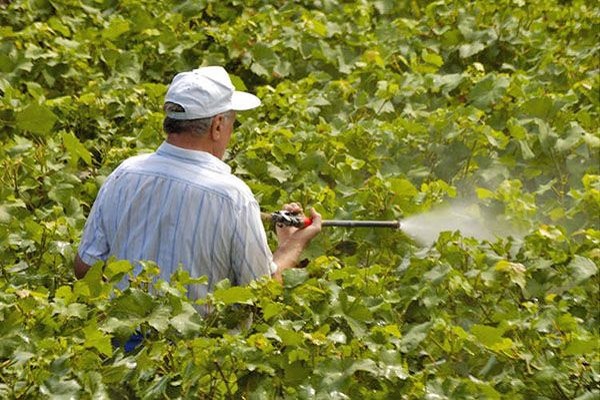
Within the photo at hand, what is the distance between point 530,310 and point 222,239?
43.4 inches

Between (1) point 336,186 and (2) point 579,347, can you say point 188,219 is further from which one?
(1) point 336,186

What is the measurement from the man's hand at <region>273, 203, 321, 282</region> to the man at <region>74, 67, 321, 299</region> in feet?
0.86

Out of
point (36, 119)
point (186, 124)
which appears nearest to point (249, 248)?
point (186, 124)

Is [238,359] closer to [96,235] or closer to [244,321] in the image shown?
[244,321]

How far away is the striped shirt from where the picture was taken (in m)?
4.70

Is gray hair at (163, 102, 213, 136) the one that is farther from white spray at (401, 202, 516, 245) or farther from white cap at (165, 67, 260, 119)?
white spray at (401, 202, 516, 245)

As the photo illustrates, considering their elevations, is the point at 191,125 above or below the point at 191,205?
above

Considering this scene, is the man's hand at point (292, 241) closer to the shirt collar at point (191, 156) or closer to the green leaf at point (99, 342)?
the shirt collar at point (191, 156)

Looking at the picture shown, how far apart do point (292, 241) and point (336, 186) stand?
1106 millimetres

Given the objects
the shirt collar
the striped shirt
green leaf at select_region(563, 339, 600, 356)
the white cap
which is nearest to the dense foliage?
green leaf at select_region(563, 339, 600, 356)

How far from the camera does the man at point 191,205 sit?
185 inches

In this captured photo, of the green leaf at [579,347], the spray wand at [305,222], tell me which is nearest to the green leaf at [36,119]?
the spray wand at [305,222]

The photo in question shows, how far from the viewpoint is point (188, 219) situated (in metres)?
4.70

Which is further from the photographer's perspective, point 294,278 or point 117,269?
point 294,278
